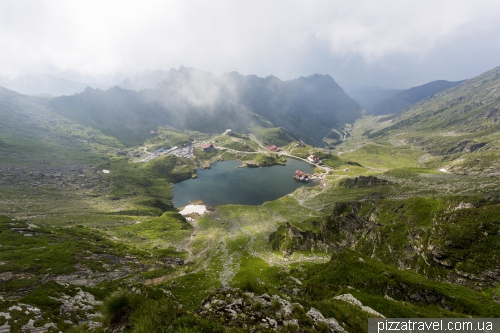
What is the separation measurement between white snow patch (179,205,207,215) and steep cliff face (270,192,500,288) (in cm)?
7303

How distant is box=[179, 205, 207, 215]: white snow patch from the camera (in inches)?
4911

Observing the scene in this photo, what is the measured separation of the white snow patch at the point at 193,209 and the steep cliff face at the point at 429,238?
73.0 meters

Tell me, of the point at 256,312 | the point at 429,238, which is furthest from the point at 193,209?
the point at 256,312

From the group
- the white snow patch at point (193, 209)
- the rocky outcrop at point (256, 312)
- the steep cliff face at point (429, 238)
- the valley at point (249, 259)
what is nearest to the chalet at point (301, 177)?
the valley at point (249, 259)

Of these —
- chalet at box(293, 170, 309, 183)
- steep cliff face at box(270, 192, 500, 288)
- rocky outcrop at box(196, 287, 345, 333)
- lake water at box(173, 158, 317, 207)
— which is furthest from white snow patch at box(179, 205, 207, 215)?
rocky outcrop at box(196, 287, 345, 333)

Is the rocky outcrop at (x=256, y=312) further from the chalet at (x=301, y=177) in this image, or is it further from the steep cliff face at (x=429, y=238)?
the chalet at (x=301, y=177)

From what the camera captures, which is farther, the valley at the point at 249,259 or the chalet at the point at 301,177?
the chalet at the point at 301,177

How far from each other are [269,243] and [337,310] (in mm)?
61756

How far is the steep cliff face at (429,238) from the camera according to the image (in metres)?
31.3

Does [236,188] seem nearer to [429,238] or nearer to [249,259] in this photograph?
[249,259]

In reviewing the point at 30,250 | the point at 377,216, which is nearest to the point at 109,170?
the point at 30,250

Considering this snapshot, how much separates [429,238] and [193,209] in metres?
114

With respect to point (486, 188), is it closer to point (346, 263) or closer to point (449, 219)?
point (449, 219)

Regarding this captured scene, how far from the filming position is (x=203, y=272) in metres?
55.9
